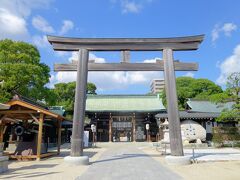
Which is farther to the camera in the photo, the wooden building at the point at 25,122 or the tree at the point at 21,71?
the tree at the point at 21,71

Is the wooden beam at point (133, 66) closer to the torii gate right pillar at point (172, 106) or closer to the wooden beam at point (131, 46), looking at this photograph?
the torii gate right pillar at point (172, 106)

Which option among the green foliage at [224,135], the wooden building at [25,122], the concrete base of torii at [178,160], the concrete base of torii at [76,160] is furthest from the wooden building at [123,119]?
the concrete base of torii at [178,160]

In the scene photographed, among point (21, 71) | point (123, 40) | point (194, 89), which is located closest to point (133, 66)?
point (123, 40)

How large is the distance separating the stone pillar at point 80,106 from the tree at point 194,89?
3663cm

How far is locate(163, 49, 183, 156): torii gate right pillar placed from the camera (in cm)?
1108

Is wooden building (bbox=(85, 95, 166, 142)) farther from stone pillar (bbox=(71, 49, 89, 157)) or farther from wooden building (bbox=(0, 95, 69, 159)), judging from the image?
stone pillar (bbox=(71, 49, 89, 157))

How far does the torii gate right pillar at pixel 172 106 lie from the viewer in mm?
11078

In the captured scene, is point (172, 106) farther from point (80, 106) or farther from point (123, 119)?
point (123, 119)

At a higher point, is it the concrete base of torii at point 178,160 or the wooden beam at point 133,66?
the wooden beam at point 133,66

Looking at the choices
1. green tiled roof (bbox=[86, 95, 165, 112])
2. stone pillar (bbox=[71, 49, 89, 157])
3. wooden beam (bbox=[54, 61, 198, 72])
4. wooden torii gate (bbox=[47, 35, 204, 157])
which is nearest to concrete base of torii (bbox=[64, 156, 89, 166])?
stone pillar (bbox=[71, 49, 89, 157])

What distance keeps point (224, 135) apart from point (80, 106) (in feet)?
61.4

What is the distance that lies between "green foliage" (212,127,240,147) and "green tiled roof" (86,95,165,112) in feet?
40.3

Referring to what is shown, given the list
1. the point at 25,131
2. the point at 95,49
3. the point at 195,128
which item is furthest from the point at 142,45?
the point at 195,128

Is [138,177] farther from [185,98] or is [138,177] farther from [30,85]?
[185,98]
